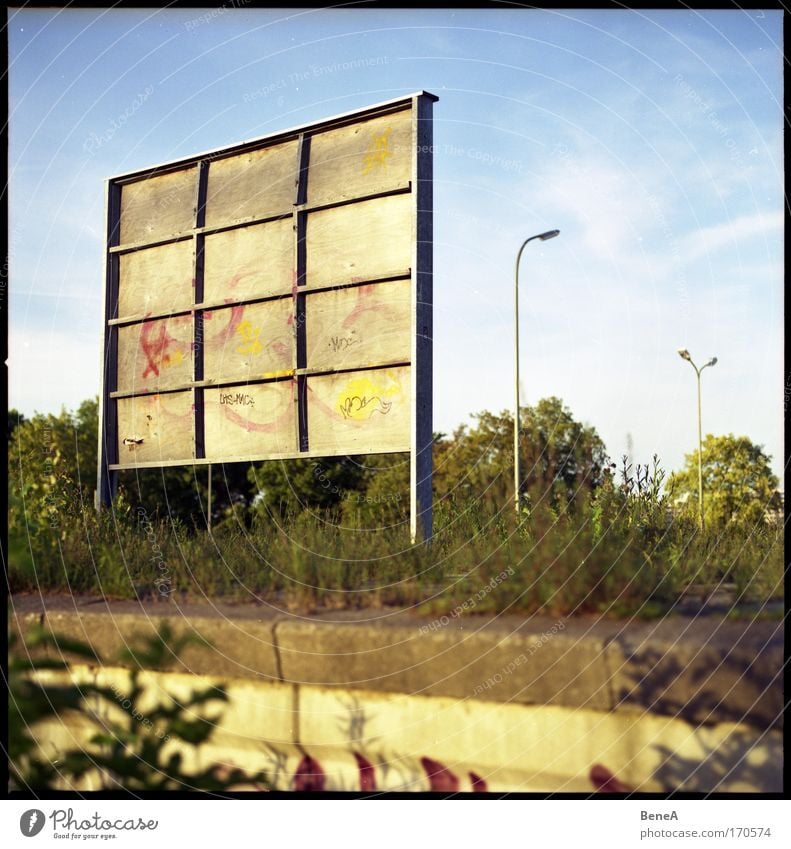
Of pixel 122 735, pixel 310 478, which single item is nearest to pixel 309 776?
pixel 122 735

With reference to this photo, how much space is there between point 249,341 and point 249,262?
0.69 meters

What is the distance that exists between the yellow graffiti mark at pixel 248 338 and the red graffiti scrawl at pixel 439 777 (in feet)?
16.8

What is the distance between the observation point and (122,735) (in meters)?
3.29

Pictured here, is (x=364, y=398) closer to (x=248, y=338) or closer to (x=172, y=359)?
(x=248, y=338)

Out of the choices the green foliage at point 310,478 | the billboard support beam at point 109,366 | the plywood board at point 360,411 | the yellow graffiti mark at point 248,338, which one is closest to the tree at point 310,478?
the green foliage at point 310,478

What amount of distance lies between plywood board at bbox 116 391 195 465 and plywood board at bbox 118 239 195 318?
0.84m

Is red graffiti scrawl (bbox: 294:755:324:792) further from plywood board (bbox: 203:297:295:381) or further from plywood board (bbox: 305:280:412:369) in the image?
plywood board (bbox: 203:297:295:381)

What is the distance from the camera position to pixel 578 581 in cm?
356

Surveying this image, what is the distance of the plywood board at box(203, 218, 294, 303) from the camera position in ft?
25.5

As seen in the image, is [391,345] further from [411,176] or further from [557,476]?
[557,476]

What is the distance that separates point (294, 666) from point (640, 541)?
213 cm

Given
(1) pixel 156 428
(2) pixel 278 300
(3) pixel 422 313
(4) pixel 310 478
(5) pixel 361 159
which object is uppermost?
(5) pixel 361 159
